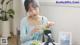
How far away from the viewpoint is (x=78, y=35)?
1.72m

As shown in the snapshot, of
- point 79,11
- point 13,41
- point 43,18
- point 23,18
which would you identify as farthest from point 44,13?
point 13,41

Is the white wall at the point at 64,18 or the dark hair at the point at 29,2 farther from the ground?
the dark hair at the point at 29,2

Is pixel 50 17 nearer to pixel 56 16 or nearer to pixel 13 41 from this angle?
pixel 56 16

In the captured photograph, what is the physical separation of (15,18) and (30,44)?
331 mm

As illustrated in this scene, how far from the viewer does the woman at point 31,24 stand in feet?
5.91

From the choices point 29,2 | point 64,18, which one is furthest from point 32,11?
point 64,18

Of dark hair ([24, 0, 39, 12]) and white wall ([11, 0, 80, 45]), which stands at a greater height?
dark hair ([24, 0, 39, 12])

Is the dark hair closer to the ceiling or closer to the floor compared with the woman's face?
closer to the ceiling

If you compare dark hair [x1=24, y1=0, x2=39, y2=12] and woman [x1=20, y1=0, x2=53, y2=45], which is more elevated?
dark hair [x1=24, y1=0, x2=39, y2=12]

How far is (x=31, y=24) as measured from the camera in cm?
183

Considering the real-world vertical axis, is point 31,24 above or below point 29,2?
below

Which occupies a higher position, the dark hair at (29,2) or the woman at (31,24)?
the dark hair at (29,2)

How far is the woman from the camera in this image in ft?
5.91

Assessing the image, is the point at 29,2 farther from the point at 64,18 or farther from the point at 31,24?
the point at 64,18
